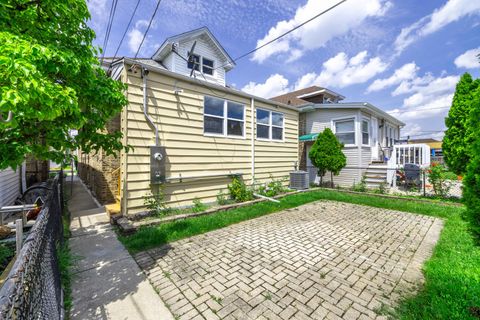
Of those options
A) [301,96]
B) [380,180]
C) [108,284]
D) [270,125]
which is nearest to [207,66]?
[270,125]

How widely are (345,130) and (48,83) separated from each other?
40.0 ft

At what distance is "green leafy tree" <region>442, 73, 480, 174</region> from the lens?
646 cm

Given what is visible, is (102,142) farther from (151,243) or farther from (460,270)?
(460,270)

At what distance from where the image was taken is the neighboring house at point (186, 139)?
512cm

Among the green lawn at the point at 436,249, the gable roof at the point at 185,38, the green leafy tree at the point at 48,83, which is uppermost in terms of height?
the gable roof at the point at 185,38

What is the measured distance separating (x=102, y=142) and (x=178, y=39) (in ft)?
29.4

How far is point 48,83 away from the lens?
1765 mm

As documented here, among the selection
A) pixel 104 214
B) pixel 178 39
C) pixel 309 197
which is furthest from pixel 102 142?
pixel 178 39

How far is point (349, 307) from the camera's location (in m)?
2.34

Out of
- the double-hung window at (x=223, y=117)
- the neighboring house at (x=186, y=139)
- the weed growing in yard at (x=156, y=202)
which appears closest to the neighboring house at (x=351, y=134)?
the neighboring house at (x=186, y=139)

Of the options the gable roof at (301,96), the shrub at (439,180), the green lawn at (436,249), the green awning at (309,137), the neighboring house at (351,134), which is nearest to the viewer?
the green lawn at (436,249)

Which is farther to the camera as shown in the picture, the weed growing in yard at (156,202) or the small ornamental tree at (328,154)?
the small ornamental tree at (328,154)

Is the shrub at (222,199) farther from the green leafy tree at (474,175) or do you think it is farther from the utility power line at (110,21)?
the green leafy tree at (474,175)

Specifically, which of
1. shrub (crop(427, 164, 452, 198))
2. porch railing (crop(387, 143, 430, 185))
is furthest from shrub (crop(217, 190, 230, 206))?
porch railing (crop(387, 143, 430, 185))
